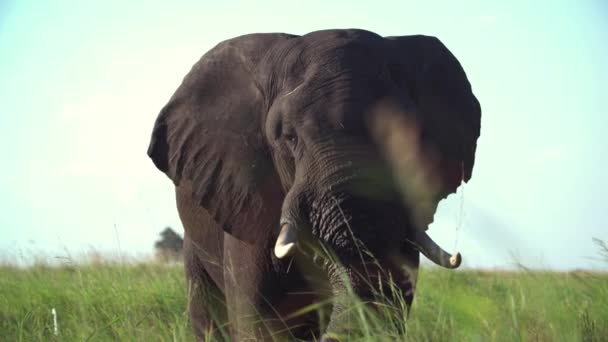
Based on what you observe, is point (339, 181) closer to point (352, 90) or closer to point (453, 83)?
point (352, 90)

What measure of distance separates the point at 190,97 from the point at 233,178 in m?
0.73

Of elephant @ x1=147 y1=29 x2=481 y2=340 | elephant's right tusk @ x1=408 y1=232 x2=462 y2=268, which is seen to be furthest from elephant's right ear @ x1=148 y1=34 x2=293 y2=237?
elephant's right tusk @ x1=408 y1=232 x2=462 y2=268

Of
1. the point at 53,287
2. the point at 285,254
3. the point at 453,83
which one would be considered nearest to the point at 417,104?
the point at 453,83

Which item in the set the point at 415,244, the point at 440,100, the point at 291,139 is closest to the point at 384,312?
the point at 415,244

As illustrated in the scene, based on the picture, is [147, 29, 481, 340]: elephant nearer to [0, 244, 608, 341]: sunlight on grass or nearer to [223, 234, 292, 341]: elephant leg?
[223, 234, 292, 341]: elephant leg

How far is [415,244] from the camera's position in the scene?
5152mm

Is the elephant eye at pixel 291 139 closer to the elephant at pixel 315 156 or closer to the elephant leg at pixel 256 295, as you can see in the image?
the elephant at pixel 315 156

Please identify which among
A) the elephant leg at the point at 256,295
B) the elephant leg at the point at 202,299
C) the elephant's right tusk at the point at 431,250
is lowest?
the elephant leg at the point at 202,299

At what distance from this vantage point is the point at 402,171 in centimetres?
532

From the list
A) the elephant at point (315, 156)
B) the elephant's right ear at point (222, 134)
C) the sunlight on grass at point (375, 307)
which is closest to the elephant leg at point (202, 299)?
the sunlight on grass at point (375, 307)

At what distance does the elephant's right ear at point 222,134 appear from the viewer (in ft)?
20.1

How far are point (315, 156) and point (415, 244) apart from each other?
698 millimetres

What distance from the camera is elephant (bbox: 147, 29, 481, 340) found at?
16.8 ft

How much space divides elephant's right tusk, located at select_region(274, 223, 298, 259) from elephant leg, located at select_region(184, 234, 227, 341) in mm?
2578
